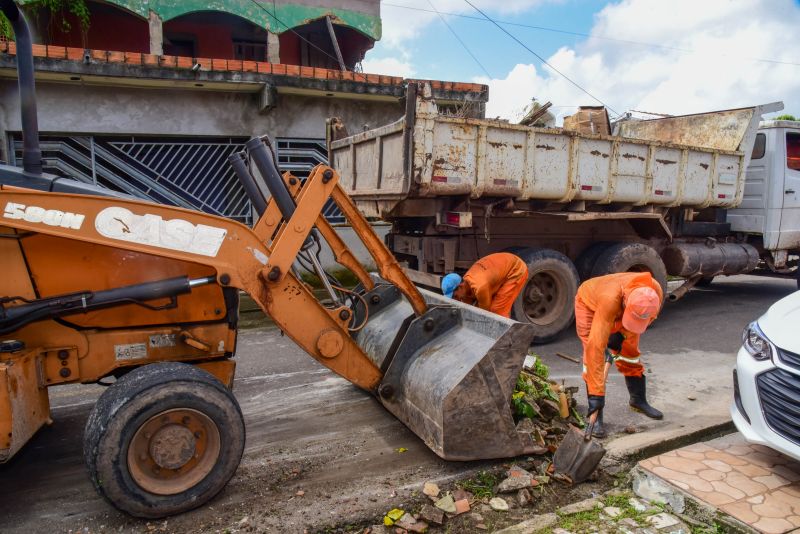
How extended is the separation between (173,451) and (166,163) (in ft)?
22.8

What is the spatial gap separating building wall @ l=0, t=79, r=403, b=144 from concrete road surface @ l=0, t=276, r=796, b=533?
446 centimetres

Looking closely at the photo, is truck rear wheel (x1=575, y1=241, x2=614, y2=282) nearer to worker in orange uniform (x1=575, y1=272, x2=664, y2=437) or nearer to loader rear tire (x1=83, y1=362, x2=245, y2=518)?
worker in orange uniform (x1=575, y1=272, x2=664, y2=437)

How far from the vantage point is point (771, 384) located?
9.78ft

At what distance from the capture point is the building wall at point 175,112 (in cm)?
795

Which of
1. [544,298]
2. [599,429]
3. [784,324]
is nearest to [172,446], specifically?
[599,429]

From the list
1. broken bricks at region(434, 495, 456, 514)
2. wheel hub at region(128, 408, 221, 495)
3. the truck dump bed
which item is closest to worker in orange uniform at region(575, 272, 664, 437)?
broken bricks at region(434, 495, 456, 514)

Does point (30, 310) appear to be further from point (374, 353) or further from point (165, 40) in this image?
point (165, 40)

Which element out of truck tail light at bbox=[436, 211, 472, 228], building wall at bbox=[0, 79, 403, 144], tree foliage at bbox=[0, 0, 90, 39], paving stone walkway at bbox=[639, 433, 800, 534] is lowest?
paving stone walkway at bbox=[639, 433, 800, 534]

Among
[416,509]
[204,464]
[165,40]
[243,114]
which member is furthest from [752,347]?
[165,40]

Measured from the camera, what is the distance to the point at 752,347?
3221mm

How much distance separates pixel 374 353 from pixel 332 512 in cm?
150

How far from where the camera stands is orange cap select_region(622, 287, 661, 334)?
350 cm

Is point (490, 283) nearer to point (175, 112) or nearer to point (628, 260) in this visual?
point (628, 260)

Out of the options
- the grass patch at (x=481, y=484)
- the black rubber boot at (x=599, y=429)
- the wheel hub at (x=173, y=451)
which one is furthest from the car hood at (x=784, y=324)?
the wheel hub at (x=173, y=451)
